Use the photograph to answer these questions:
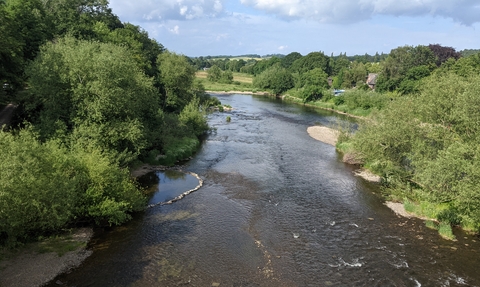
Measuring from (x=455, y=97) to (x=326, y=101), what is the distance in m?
67.7

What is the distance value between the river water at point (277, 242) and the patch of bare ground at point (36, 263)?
0.70m

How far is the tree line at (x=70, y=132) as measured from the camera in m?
19.5

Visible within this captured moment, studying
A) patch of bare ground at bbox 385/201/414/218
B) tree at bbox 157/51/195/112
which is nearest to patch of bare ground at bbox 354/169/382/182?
patch of bare ground at bbox 385/201/414/218

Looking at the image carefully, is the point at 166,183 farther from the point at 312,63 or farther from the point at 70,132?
the point at 312,63

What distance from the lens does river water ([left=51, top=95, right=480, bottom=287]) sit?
19.2m

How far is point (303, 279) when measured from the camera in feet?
62.6

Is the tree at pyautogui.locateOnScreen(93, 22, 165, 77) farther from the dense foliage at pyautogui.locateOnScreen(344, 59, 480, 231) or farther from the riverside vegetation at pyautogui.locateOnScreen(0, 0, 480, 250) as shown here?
the dense foliage at pyautogui.locateOnScreen(344, 59, 480, 231)

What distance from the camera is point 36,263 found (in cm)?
1856

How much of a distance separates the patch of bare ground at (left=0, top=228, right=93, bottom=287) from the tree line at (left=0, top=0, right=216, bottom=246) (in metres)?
0.91

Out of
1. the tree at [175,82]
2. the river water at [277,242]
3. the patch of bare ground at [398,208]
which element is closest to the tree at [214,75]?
the tree at [175,82]

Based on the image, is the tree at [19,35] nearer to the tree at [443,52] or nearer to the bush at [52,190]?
the bush at [52,190]

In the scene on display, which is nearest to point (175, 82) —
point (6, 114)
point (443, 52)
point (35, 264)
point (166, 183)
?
point (6, 114)

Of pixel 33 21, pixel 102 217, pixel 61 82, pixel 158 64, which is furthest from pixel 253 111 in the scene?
pixel 102 217

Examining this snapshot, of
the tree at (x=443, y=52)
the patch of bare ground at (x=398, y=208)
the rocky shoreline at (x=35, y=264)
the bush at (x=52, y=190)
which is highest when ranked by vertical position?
the tree at (x=443, y=52)
